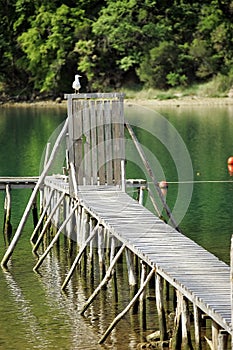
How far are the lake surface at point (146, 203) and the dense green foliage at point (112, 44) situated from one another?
14.1 meters

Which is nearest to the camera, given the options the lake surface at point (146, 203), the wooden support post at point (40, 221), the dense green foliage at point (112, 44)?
the lake surface at point (146, 203)

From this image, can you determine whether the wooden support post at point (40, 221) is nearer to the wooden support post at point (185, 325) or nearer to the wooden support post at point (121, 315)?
the wooden support post at point (121, 315)

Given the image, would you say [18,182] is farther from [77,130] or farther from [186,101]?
[186,101]

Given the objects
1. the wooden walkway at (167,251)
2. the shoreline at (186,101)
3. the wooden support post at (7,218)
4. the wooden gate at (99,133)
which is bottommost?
the shoreline at (186,101)

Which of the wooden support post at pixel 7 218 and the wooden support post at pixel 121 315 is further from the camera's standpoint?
the wooden support post at pixel 7 218

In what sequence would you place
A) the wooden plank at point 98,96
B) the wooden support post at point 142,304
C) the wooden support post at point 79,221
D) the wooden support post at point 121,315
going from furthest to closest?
the wooden plank at point 98,96 → the wooden support post at point 79,221 → the wooden support post at point 142,304 → the wooden support post at point 121,315

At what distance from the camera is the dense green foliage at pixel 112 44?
81938mm

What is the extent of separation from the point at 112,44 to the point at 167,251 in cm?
6928

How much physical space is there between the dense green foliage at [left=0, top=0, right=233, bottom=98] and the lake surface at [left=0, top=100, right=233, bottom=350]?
46.2 feet

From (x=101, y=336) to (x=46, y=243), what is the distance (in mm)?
8346

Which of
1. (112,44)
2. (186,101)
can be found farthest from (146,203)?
(112,44)

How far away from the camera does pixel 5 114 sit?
75.2 m

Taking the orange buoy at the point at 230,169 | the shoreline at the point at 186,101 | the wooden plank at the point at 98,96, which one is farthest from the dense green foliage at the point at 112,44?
the wooden plank at the point at 98,96

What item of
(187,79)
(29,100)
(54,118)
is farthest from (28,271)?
(29,100)
